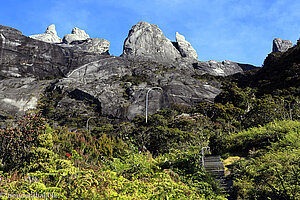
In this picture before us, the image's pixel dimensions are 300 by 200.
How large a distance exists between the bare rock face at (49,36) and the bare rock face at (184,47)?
89.1 metres

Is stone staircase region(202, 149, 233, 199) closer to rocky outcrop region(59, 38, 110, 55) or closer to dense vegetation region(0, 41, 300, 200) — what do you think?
dense vegetation region(0, 41, 300, 200)

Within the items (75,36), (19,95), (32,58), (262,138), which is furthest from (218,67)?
(75,36)

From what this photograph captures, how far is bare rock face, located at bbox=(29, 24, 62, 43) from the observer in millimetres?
164250

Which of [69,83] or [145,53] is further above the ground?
[145,53]

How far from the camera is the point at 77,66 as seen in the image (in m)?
75.7

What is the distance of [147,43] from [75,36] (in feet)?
233

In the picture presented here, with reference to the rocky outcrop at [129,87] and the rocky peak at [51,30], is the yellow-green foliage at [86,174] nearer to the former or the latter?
the rocky outcrop at [129,87]

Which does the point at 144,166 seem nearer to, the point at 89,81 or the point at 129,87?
the point at 129,87

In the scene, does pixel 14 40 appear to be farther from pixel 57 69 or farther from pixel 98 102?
pixel 98 102

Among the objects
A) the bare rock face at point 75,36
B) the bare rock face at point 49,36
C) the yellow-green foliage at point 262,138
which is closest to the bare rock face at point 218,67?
the yellow-green foliage at point 262,138

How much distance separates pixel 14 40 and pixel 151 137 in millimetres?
73293

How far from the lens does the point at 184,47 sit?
130 metres

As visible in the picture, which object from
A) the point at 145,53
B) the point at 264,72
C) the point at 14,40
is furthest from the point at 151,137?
the point at 145,53

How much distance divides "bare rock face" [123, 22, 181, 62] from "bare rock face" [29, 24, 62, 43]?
7571 centimetres
